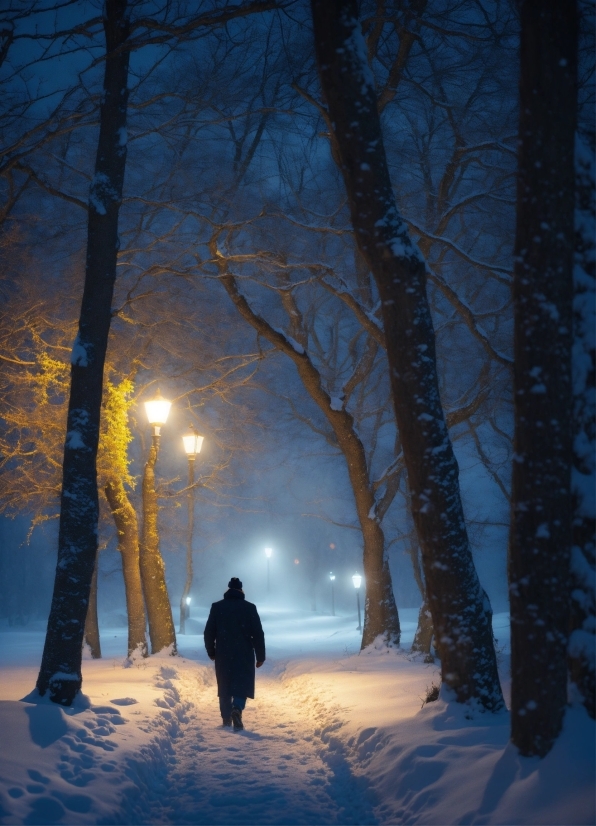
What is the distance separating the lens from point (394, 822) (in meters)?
4.53

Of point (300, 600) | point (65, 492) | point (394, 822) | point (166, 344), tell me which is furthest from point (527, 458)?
point (300, 600)

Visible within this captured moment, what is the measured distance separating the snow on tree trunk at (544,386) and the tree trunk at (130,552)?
10.0m

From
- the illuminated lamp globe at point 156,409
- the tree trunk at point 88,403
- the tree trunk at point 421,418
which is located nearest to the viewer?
the tree trunk at point 421,418

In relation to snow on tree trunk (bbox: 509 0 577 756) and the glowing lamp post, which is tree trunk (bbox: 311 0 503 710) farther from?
the glowing lamp post

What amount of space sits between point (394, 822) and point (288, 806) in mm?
920

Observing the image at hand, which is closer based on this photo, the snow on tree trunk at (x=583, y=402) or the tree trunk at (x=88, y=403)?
the snow on tree trunk at (x=583, y=402)

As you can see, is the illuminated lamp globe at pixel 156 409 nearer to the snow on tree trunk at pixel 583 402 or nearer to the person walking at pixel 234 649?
the person walking at pixel 234 649

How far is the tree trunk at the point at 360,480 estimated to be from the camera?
12773mm

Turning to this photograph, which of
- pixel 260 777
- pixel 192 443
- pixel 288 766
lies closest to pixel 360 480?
pixel 192 443

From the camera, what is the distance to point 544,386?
4453 millimetres

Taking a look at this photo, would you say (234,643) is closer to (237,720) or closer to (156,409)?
(237,720)

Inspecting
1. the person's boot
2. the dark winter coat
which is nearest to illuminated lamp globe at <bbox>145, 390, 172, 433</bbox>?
the dark winter coat

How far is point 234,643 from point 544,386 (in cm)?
555

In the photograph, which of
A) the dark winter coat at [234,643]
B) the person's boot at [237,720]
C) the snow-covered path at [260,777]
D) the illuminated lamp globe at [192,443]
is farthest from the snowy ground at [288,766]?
the illuminated lamp globe at [192,443]
